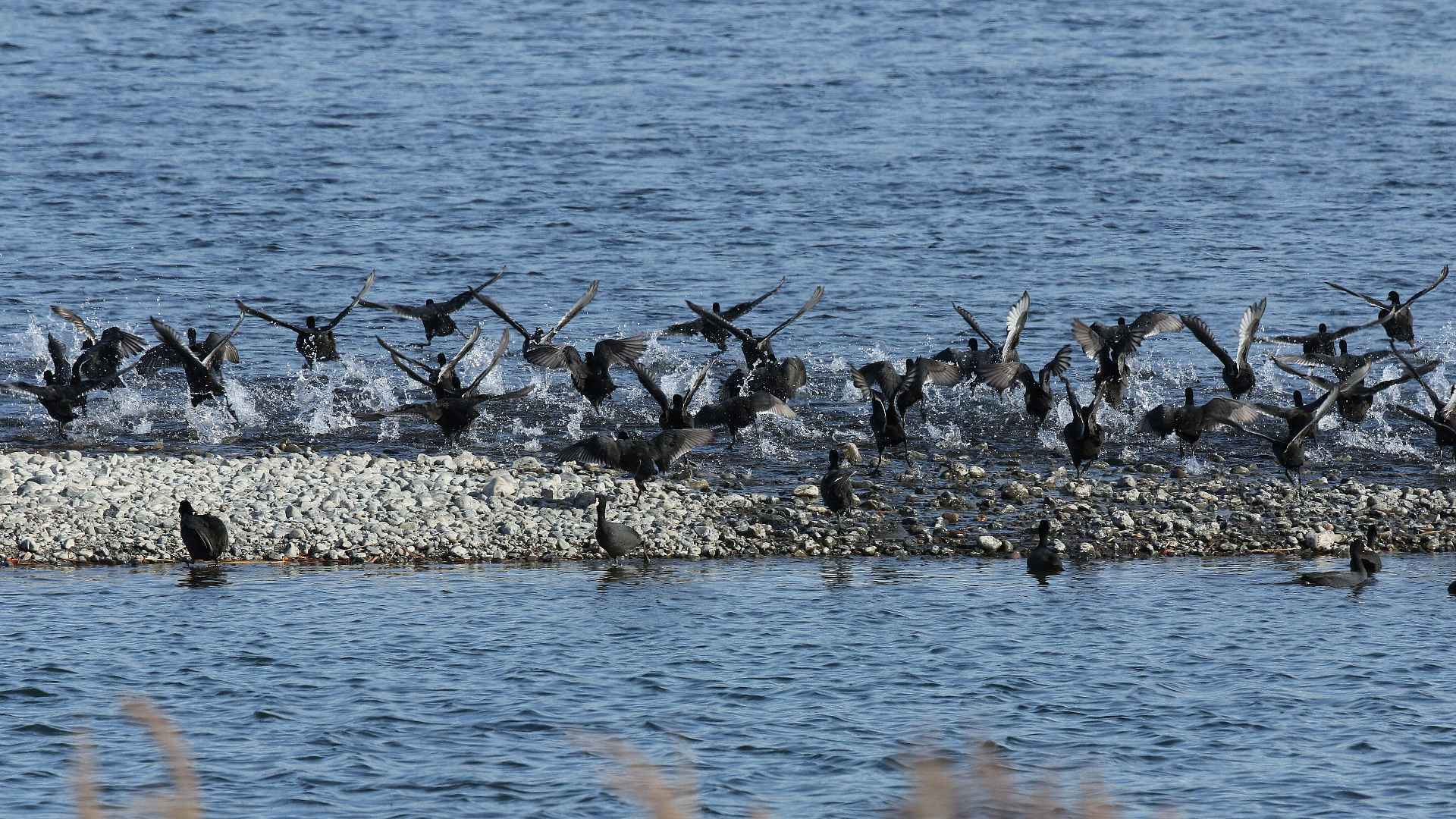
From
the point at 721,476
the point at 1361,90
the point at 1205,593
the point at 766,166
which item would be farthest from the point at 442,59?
the point at 1205,593

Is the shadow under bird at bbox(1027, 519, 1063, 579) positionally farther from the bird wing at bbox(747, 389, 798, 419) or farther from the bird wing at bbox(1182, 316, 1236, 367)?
the bird wing at bbox(1182, 316, 1236, 367)

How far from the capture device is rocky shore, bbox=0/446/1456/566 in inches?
711

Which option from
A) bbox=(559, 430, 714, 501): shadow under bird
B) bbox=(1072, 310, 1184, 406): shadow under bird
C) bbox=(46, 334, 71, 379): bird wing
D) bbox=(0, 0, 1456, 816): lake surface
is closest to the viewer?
bbox=(0, 0, 1456, 816): lake surface

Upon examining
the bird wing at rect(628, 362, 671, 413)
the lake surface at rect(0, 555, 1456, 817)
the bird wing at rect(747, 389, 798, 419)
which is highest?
the bird wing at rect(628, 362, 671, 413)

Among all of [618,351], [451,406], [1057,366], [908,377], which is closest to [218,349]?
[451,406]

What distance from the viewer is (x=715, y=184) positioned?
4291 cm

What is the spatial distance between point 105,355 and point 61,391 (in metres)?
1.90

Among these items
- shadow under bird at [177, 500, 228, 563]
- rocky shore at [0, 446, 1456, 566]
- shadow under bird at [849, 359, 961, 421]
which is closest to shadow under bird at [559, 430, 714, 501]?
rocky shore at [0, 446, 1456, 566]

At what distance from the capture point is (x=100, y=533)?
18.0 meters

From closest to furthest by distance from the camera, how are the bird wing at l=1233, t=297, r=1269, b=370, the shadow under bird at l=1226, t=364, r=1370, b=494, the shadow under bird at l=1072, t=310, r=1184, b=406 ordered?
the shadow under bird at l=1226, t=364, r=1370, b=494, the bird wing at l=1233, t=297, r=1269, b=370, the shadow under bird at l=1072, t=310, r=1184, b=406

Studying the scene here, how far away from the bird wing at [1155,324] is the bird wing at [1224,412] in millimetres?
3552

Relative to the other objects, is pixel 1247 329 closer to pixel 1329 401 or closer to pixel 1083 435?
pixel 1329 401

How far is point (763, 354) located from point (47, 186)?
25.4 m

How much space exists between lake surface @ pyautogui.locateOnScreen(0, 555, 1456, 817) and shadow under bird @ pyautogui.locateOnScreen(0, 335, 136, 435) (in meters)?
5.56
